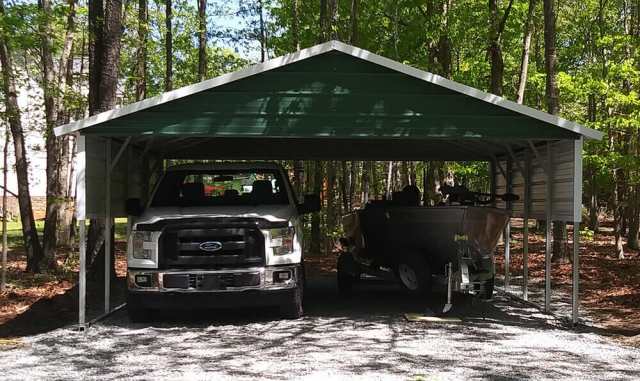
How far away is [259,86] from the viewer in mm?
9320

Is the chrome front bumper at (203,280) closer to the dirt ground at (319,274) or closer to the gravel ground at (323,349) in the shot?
the gravel ground at (323,349)

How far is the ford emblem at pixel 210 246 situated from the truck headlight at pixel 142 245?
26.5 inches

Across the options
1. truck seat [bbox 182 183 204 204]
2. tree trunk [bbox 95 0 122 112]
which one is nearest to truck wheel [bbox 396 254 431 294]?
truck seat [bbox 182 183 204 204]

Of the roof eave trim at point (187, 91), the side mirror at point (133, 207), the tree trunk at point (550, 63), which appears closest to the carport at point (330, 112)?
the roof eave trim at point (187, 91)

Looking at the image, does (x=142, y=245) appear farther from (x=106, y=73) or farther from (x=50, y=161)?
(x=50, y=161)

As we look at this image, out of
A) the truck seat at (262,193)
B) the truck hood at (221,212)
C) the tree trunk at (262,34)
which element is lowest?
the truck hood at (221,212)

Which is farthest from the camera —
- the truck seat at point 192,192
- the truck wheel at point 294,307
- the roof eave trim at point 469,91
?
the truck seat at point 192,192

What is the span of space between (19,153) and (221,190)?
5800 millimetres

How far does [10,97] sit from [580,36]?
2242cm

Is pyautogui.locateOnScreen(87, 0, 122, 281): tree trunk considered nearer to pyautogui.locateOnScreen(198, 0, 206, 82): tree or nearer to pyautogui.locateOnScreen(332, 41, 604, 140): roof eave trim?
pyautogui.locateOnScreen(332, 41, 604, 140): roof eave trim

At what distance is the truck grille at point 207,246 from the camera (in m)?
9.09

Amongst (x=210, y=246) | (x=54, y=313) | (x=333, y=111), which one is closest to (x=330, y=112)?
(x=333, y=111)

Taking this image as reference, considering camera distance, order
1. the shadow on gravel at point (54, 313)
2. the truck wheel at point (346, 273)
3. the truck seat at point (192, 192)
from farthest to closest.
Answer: the truck wheel at point (346, 273) < the truck seat at point (192, 192) < the shadow on gravel at point (54, 313)

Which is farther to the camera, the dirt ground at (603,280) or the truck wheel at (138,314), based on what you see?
the dirt ground at (603,280)
